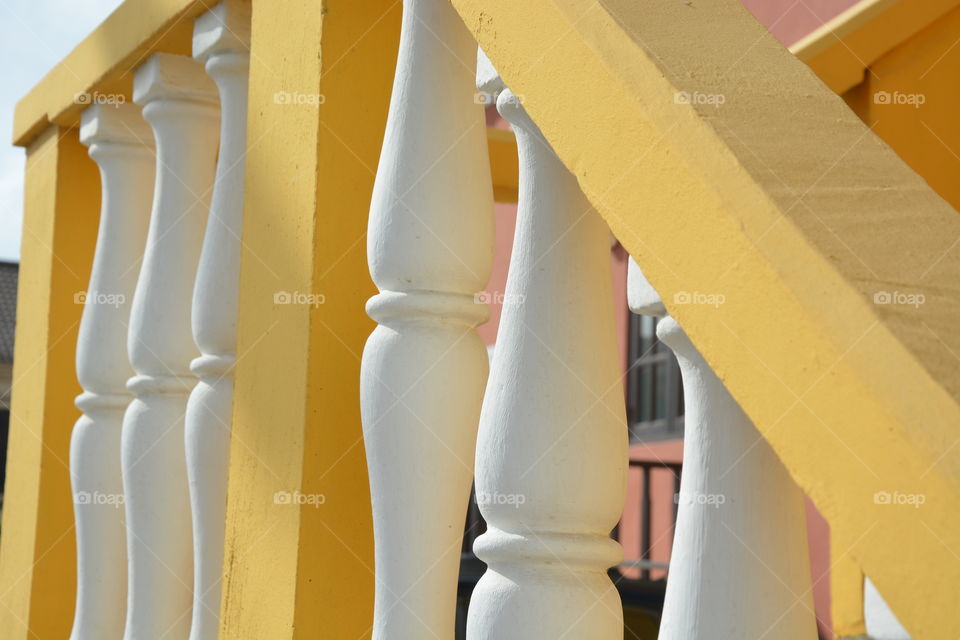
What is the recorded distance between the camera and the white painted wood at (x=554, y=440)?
1.09m

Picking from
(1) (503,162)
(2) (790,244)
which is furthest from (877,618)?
(2) (790,244)

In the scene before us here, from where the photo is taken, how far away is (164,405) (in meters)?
1.86

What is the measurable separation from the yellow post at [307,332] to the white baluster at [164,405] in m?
0.23

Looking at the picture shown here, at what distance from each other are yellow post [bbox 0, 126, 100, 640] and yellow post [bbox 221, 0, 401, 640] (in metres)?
0.91

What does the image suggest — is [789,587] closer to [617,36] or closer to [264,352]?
[617,36]

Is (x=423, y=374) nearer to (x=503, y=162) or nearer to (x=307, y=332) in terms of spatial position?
(x=307, y=332)

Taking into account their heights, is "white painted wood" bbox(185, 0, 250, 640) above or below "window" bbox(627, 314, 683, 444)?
below

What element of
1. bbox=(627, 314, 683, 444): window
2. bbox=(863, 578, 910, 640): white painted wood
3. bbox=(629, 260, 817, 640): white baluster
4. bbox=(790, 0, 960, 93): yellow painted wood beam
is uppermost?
bbox=(790, 0, 960, 93): yellow painted wood beam

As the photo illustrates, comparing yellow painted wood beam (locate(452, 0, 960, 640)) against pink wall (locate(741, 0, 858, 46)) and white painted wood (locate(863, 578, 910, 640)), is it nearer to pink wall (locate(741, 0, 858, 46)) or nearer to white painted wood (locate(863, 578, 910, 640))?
white painted wood (locate(863, 578, 910, 640))

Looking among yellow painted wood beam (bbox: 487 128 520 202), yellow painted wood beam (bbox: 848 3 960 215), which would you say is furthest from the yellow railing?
yellow painted wood beam (bbox: 848 3 960 215)

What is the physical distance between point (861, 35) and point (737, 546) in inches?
77.9

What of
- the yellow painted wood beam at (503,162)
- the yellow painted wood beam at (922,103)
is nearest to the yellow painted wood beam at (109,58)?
the yellow painted wood beam at (503,162)

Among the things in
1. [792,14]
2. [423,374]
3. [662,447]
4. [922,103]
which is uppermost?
[792,14]

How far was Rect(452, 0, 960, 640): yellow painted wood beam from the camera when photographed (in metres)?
0.70
